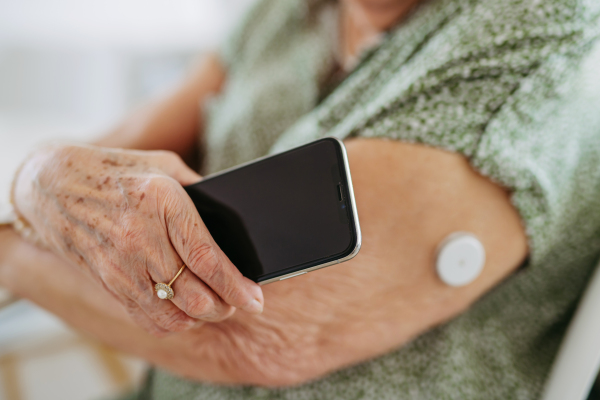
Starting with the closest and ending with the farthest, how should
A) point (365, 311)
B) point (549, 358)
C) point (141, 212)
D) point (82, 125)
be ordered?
point (141, 212), point (365, 311), point (549, 358), point (82, 125)

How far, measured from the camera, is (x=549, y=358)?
23.4 inches

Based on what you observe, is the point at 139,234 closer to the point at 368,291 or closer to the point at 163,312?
the point at 163,312

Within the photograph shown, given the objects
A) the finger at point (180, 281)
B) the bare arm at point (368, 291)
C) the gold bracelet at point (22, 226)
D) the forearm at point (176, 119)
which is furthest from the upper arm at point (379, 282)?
the forearm at point (176, 119)

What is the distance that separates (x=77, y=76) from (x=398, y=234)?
1.72 metres

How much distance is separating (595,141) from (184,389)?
2.32 feet

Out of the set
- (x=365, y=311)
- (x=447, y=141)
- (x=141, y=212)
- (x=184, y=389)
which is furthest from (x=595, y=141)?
(x=184, y=389)

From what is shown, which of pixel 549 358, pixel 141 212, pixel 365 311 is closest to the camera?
pixel 141 212

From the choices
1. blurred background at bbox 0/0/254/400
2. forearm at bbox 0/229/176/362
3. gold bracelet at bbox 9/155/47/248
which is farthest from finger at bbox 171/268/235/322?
blurred background at bbox 0/0/254/400

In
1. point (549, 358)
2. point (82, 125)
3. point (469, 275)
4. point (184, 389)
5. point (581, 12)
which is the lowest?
point (549, 358)

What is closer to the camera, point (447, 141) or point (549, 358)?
point (447, 141)

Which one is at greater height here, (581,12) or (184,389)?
(581,12)

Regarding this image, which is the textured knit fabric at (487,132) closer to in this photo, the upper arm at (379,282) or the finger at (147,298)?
the upper arm at (379,282)

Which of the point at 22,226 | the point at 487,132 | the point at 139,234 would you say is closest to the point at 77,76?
the point at 22,226

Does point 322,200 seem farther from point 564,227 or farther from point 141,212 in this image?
point 564,227
